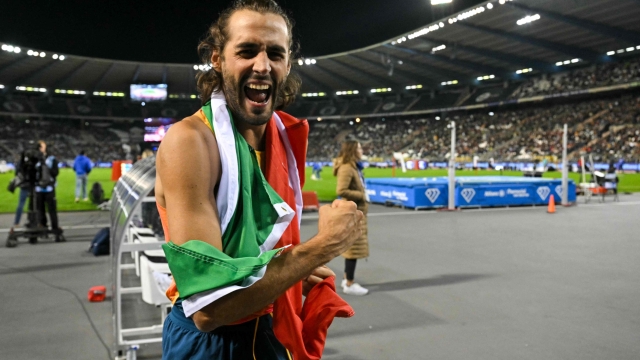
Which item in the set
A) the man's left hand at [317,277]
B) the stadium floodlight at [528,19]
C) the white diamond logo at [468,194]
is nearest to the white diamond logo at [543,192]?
the white diamond logo at [468,194]

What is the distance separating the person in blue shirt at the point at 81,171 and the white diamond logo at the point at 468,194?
1300 centimetres

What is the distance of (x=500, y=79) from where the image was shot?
57156 millimetres

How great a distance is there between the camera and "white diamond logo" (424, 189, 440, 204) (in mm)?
16578

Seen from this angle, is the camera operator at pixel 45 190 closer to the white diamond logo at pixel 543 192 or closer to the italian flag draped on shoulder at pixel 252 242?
the italian flag draped on shoulder at pixel 252 242

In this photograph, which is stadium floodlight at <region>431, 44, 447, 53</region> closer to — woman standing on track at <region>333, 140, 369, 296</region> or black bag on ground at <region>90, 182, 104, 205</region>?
black bag on ground at <region>90, 182, 104, 205</region>

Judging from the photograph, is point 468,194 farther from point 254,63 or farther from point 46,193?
point 254,63

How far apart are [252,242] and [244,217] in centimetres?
8

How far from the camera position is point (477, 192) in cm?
1702

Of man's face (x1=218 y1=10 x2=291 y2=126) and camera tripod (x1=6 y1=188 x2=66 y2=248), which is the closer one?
man's face (x1=218 y1=10 x2=291 y2=126)

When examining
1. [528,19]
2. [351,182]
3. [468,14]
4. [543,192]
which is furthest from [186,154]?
[528,19]

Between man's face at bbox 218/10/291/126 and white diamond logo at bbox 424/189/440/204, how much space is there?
50.3ft

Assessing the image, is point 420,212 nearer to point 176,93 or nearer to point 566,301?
point 566,301

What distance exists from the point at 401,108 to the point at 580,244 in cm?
5871

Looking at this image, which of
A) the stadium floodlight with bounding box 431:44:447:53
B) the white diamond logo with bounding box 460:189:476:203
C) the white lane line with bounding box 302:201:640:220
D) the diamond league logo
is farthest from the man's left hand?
the stadium floodlight with bounding box 431:44:447:53
